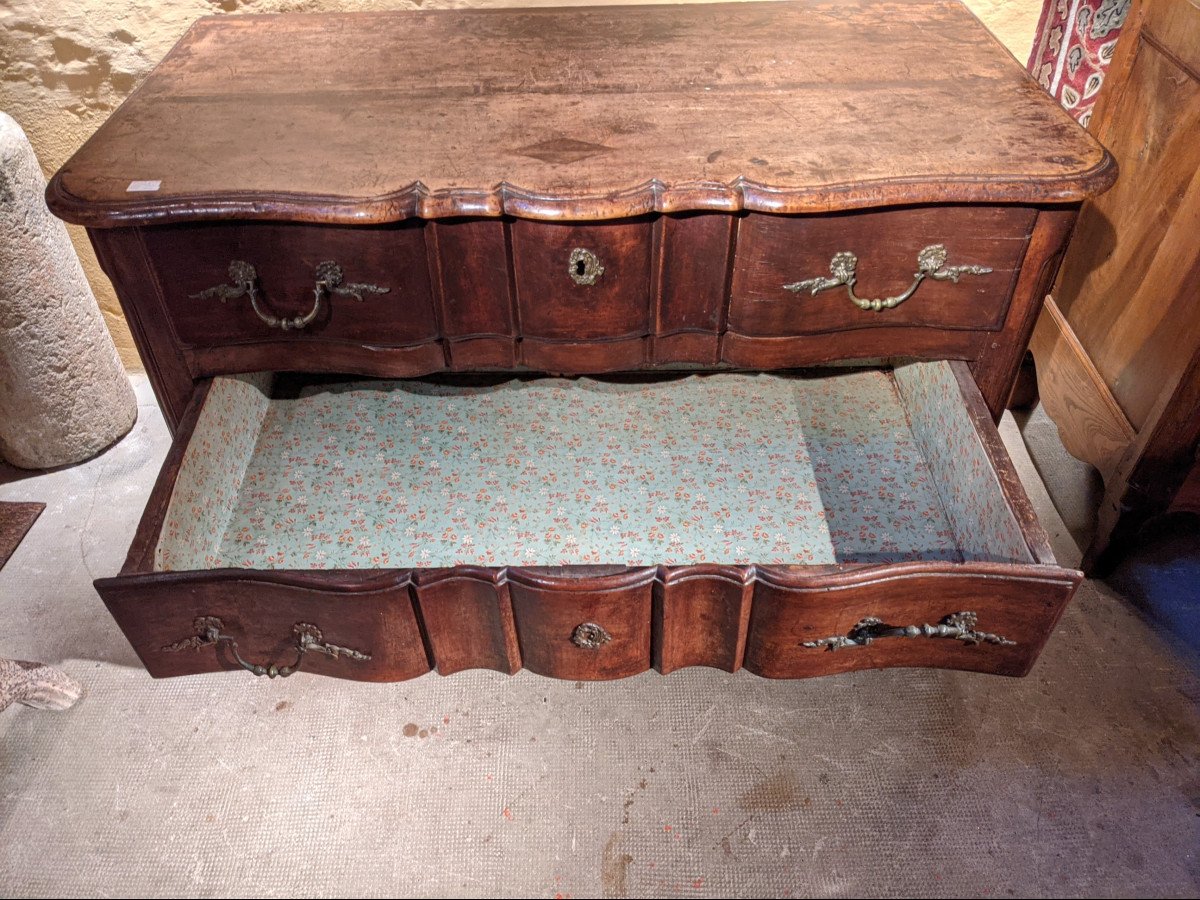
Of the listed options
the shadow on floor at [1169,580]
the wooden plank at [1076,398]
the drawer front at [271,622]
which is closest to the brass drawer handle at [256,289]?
the drawer front at [271,622]

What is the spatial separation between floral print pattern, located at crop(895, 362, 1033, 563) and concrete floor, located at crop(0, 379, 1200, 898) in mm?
309

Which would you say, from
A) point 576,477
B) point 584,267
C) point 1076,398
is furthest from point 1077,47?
point 576,477

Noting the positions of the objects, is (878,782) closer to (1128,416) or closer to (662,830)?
(662,830)

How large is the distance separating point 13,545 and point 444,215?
1170 millimetres

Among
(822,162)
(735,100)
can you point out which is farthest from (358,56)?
(822,162)

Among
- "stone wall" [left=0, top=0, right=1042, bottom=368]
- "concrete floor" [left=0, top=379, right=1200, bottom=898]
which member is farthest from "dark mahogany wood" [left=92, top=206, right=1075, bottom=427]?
"stone wall" [left=0, top=0, right=1042, bottom=368]

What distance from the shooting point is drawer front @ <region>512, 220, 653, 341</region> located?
43.0 inches

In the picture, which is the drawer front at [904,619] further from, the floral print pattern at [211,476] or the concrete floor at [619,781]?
the floral print pattern at [211,476]

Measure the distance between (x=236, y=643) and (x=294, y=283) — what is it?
18.6 inches

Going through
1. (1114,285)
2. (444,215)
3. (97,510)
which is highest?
(444,215)

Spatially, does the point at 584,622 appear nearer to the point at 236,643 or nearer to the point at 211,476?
the point at 236,643

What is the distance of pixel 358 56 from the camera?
1354 mm

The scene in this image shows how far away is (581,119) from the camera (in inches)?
46.9

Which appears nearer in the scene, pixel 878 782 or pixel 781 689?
pixel 878 782
